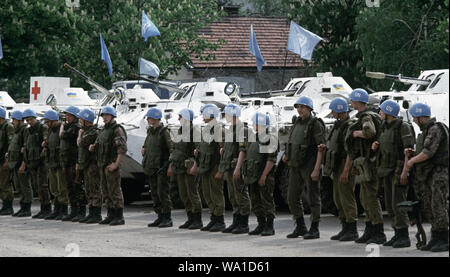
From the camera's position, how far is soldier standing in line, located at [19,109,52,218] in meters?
17.7

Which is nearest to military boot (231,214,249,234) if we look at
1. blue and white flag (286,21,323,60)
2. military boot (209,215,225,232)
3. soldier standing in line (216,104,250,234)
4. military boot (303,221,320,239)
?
soldier standing in line (216,104,250,234)

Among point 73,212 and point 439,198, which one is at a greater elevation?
point 439,198

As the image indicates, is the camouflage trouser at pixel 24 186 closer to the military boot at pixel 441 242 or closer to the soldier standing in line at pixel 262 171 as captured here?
the soldier standing in line at pixel 262 171

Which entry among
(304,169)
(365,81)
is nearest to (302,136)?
(304,169)

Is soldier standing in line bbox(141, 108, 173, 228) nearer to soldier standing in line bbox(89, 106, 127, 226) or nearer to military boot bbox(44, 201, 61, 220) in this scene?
soldier standing in line bbox(89, 106, 127, 226)

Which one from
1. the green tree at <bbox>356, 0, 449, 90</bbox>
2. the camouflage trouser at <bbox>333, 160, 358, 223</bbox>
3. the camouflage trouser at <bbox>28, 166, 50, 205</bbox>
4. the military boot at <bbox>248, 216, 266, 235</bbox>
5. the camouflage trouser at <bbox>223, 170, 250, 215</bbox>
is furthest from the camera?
the green tree at <bbox>356, 0, 449, 90</bbox>

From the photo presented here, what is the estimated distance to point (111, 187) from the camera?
16.2 meters

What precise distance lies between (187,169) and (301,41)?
9.74 metres

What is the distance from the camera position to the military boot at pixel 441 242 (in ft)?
38.7

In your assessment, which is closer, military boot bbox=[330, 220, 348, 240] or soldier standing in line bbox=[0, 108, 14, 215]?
military boot bbox=[330, 220, 348, 240]

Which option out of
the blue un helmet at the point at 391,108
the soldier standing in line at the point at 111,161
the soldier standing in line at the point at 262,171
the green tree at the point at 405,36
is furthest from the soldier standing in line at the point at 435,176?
the green tree at the point at 405,36

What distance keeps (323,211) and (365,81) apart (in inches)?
515

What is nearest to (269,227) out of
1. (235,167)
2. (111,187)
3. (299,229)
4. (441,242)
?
(299,229)

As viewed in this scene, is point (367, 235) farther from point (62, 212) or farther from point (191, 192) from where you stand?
point (62, 212)
